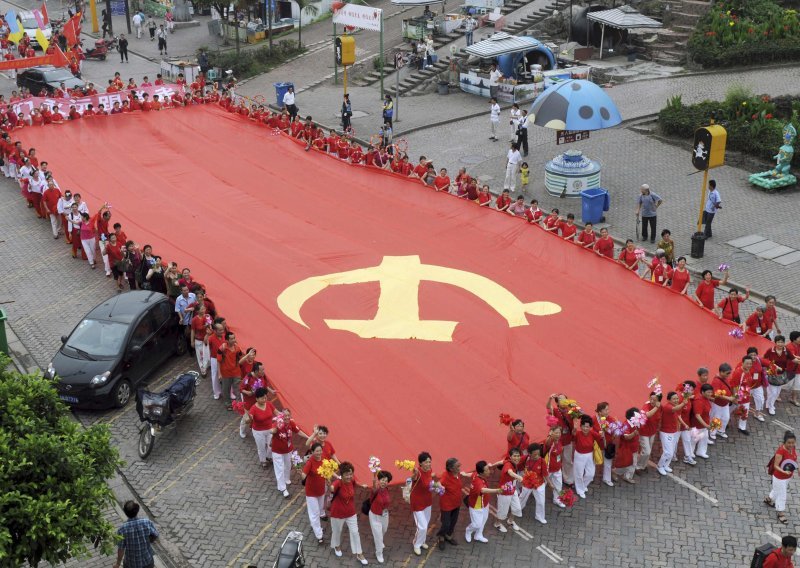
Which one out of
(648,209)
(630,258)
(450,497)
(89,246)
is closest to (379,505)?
(450,497)

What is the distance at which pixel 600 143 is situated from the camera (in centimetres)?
3023

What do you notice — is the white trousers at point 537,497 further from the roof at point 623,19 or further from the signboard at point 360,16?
the roof at point 623,19

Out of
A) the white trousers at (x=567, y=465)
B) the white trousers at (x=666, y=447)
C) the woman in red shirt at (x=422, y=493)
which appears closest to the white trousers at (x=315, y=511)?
the woman in red shirt at (x=422, y=493)

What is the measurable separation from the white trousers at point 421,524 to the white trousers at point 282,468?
2.32 m

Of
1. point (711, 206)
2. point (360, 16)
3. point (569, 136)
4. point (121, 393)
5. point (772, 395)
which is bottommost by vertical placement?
point (121, 393)

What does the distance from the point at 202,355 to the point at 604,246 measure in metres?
8.62

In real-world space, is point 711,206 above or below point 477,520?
above

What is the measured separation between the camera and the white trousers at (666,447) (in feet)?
46.2

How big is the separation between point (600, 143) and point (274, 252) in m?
14.1

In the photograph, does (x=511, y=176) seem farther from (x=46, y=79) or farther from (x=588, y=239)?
(x=46, y=79)

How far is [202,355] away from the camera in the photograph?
679 inches

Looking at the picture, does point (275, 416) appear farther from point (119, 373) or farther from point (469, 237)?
point (469, 237)

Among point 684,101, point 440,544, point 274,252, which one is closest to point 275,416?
point 440,544

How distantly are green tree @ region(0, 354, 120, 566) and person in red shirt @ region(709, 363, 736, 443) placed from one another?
9275 mm
